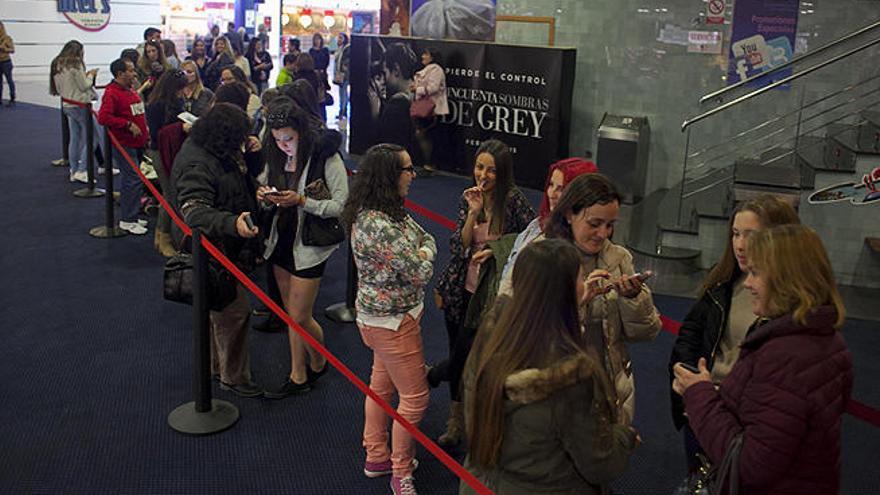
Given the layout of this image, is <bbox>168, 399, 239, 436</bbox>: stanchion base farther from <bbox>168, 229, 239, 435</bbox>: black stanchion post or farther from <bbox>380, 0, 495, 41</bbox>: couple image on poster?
<bbox>380, 0, 495, 41</bbox>: couple image on poster

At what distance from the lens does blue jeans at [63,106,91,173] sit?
9.42 metres

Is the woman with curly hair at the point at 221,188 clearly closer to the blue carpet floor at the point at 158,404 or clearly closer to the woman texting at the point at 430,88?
the blue carpet floor at the point at 158,404

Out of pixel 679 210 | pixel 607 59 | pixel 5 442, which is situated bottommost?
pixel 5 442

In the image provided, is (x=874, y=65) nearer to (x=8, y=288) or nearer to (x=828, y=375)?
(x=828, y=375)

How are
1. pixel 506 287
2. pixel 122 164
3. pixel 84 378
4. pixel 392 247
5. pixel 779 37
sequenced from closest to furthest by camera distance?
pixel 506 287 < pixel 392 247 < pixel 84 378 < pixel 122 164 < pixel 779 37

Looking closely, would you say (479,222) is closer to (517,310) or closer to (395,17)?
(517,310)

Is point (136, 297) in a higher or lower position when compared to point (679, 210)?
lower

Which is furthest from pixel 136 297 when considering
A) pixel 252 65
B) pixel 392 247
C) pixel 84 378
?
pixel 252 65

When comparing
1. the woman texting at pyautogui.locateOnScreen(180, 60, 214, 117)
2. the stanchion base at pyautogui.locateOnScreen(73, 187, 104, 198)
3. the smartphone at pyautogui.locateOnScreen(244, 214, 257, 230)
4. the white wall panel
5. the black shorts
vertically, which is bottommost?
the stanchion base at pyautogui.locateOnScreen(73, 187, 104, 198)

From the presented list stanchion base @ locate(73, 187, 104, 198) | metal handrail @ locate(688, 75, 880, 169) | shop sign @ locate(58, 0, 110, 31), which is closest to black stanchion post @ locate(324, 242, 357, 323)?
metal handrail @ locate(688, 75, 880, 169)

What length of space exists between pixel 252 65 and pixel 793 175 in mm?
10815

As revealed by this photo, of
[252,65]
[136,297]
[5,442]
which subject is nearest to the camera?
[5,442]

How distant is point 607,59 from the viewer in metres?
9.69

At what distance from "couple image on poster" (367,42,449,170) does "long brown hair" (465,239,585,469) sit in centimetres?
851
